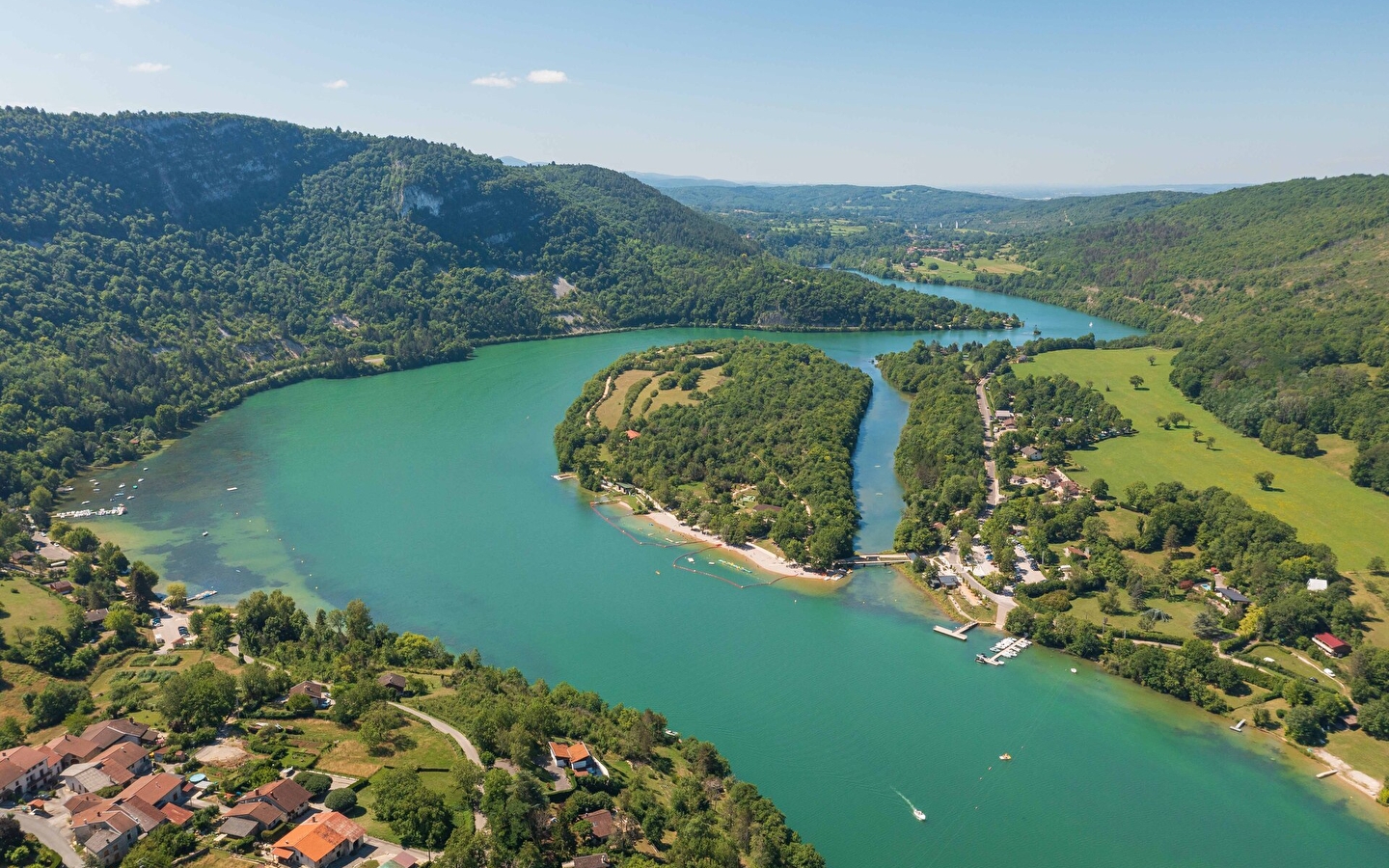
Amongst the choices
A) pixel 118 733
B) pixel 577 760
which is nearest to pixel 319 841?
pixel 577 760

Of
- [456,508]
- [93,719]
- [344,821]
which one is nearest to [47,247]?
[456,508]

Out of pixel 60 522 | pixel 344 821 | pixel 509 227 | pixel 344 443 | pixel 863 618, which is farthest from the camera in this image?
pixel 509 227

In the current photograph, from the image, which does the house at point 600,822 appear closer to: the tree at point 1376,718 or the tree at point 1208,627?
the tree at point 1208,627

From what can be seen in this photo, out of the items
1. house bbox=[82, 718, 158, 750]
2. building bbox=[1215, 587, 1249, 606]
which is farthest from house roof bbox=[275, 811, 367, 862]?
building bbox=[1215, 587, 1249, 606]

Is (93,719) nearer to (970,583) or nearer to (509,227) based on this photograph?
(970,583)

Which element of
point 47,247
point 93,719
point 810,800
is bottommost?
point 810,800

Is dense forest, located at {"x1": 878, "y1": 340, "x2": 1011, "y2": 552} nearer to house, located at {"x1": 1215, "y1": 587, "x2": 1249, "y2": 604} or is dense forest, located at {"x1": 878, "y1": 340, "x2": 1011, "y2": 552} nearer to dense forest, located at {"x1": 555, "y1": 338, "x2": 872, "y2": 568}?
dense forest, located at {"x1": 555, "y1": 338, "x2": 872, "y2": 568}
